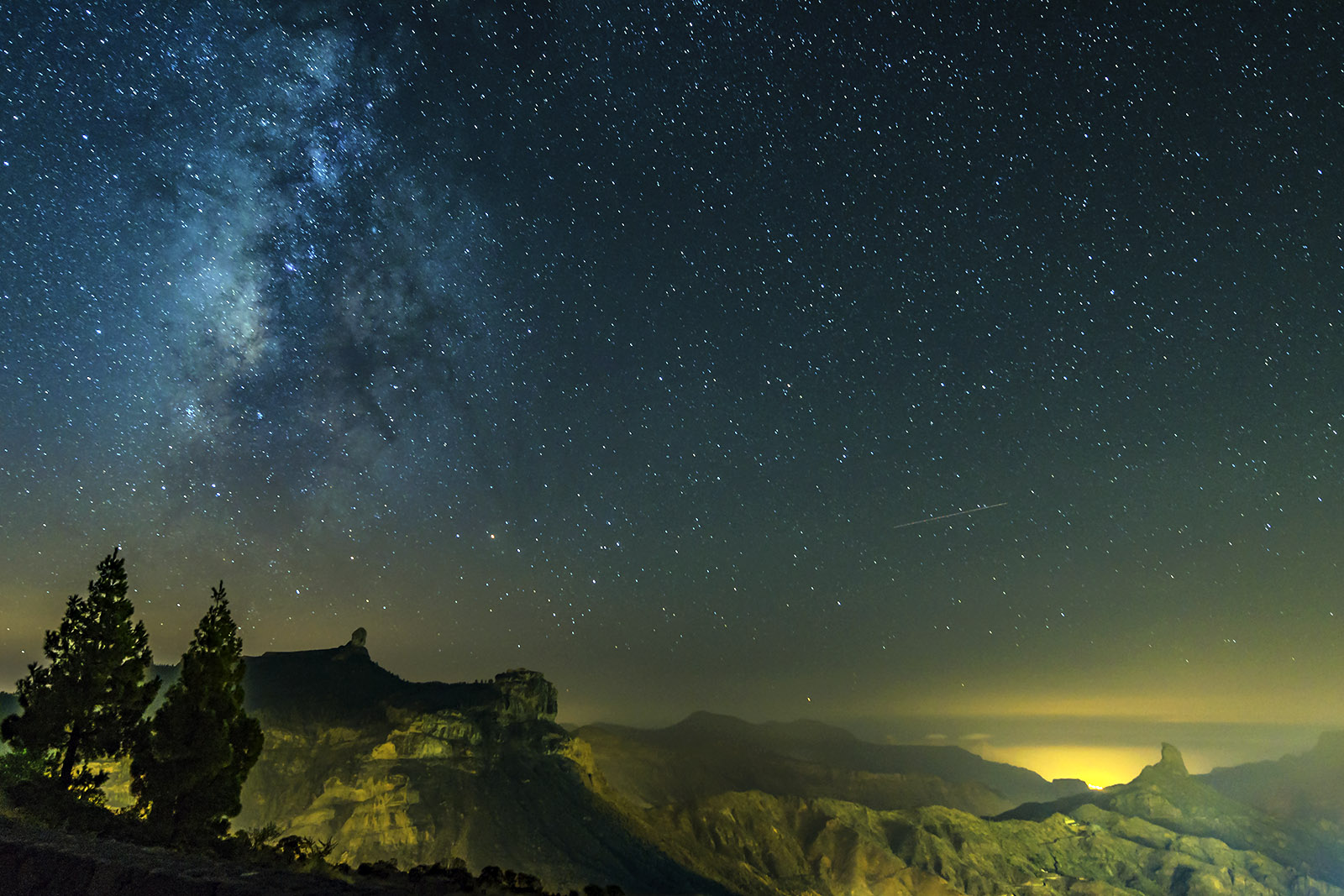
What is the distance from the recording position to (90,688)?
92.7 feet

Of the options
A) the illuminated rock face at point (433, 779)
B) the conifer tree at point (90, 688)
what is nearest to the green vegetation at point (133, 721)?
the conifer tree at point (90, 688)

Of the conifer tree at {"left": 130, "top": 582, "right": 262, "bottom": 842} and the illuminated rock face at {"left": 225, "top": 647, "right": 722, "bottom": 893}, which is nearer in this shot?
the conifer tree at {"left": 130, "top": 582, "right": 262, "bottom": 842}

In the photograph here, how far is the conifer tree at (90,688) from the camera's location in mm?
27562

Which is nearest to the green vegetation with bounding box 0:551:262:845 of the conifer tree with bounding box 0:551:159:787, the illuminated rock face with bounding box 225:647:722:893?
the conifer tree with bounding box 0:551:159:787

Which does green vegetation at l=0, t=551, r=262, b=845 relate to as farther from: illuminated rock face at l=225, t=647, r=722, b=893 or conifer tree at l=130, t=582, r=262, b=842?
illuminated rock face at l=225, t=647, r=722, b=893

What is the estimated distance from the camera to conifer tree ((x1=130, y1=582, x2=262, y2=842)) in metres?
27.1

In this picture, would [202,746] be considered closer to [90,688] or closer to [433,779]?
[90,688]

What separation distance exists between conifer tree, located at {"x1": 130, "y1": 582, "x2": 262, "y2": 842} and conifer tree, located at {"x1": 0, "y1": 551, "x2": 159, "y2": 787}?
145 centimetres

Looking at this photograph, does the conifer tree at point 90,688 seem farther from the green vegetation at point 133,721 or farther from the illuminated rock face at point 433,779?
the illuminated rock face at point 433,779

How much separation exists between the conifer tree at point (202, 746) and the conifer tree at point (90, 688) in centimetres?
145

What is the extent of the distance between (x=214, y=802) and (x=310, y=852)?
927cm

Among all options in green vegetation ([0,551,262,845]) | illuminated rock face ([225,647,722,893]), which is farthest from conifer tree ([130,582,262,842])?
illuminated rock face ([225,647,722,893])

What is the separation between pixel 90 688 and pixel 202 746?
4.83 metres

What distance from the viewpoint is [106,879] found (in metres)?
13.2
